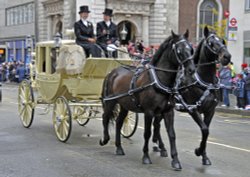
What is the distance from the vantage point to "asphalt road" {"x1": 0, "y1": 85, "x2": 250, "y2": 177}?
7035mm

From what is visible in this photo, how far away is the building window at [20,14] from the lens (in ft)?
149

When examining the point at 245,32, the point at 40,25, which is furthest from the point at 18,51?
the point at 245,32

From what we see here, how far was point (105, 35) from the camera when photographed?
1041cm

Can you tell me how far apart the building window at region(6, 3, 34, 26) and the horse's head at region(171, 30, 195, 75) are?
3960 cm

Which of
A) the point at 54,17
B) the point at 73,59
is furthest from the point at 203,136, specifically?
the point at 54,17

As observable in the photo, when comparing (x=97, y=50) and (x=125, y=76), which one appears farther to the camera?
(x=97, y=50)

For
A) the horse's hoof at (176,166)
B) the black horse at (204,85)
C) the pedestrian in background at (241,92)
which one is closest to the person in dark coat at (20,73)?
the pedestrian in background at (241,92)

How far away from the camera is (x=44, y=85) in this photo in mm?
11156

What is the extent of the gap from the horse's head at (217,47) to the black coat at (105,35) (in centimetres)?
300

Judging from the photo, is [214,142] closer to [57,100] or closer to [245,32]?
[57,100]

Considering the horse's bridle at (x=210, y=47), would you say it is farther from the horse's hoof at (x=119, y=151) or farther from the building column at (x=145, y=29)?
the building column at (x=145, y=29)

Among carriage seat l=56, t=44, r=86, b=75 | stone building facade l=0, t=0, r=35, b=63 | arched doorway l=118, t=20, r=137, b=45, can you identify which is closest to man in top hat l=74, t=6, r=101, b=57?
carriage seat l=56, t=44, r=86, b=75

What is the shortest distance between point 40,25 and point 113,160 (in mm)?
37356

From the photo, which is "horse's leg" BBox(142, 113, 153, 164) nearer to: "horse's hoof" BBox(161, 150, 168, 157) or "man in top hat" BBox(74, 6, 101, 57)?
"horse's hoof" BBox(161, 150, 168, 157)
